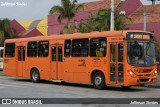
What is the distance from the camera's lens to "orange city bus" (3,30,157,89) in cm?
1877

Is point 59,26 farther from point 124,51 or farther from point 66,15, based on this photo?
point 124,51

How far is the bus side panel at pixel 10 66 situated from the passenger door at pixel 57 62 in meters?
4.20

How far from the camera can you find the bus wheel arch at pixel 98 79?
64.3 feet

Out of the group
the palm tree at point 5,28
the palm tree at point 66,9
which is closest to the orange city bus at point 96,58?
the palm tree at point 66,9

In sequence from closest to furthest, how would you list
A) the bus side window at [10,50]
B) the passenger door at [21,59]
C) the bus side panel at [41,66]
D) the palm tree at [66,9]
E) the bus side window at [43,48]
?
the bus side panel at [41,66], the bus side window at [43,48], the passenger door at [21,59], the bus side window at [10,50], the palm tree at [66,9]

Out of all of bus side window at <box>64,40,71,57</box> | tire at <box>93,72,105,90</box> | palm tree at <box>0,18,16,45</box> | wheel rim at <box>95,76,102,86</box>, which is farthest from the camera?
palm tree at <box>0,18,16,45</box>

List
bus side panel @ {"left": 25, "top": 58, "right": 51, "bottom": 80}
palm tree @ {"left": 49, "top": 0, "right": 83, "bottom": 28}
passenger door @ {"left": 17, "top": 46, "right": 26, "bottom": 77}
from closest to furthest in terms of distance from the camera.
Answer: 1. bus side panel @ {"left": 25, "top": 58, "right": 51, "bottom": 80}
2. passenger door @ {"left": 17, "top": 46, "right": 26, "bottom": 77}
3. palm tree @ {"left": 49, "top": 0, "right": 83, "bottom": 28}

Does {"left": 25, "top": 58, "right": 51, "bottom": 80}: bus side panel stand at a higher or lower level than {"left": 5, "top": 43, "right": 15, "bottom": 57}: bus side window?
lower

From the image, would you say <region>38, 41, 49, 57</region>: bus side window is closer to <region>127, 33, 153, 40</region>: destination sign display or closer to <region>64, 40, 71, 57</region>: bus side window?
<region>64, 40, 71, 57</region>: bus side window

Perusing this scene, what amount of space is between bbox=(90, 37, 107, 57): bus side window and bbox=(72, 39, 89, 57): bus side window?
415mm

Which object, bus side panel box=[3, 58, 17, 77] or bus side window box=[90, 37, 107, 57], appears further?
bus side panel box=[3, 58, 17, 77]

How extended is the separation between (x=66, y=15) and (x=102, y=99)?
3649 cm

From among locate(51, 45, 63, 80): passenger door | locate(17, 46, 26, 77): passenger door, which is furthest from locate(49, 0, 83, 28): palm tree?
locate(51, 45, 63, 80): passenger door

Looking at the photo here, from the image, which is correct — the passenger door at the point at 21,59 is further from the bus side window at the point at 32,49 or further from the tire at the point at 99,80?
the tire at the point at 99,80
